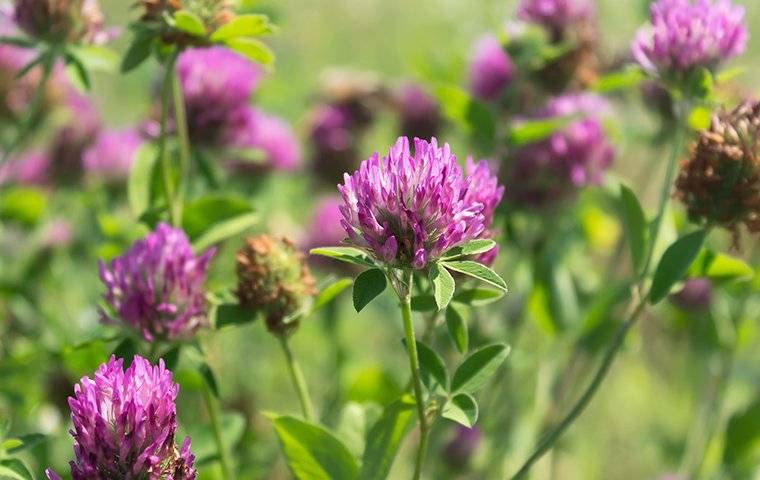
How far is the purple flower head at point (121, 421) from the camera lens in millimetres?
917

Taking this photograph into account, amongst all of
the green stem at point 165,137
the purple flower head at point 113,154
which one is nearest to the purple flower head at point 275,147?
the purple flower head at point 113,154

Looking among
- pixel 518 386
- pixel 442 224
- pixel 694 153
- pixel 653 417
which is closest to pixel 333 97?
pixel 518 386

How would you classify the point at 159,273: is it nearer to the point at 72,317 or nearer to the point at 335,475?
the point at 335,475

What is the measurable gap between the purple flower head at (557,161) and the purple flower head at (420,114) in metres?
0.62

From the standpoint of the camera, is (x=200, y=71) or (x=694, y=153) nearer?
(x=694, y=153)

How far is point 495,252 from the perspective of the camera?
3.80ft

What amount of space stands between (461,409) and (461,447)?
37.3 inches

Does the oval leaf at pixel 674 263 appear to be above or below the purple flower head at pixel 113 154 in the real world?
above

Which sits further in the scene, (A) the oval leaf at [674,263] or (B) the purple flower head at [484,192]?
(A) the oval leaf at [674,263]

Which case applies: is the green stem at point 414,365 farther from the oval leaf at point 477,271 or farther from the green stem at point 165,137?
the green stem at point 165,137

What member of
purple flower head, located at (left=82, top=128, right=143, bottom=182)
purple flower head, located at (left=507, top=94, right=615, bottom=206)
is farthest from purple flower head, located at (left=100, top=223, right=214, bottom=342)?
purple flower head, located at (left=82, top=128, right=143, bottom=182)

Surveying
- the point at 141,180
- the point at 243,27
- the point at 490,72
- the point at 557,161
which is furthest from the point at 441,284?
the point at 490,72

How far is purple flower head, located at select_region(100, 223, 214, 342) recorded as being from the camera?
122 cm

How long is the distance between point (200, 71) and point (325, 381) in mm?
1042
